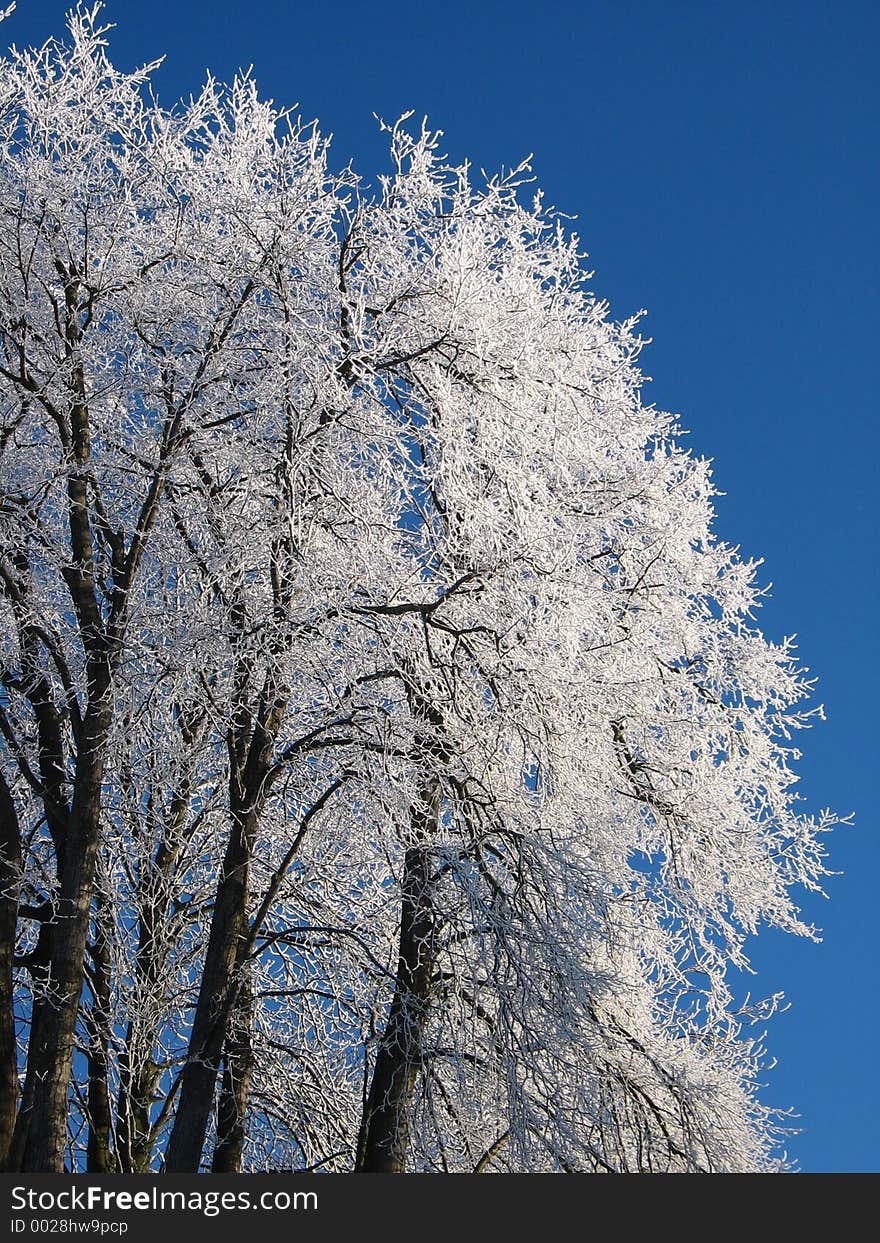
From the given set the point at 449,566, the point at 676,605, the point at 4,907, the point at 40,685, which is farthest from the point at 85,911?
the point at 676,605

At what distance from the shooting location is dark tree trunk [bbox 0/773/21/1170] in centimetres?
916

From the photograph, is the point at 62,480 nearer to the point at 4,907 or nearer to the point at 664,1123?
the point at 4,907

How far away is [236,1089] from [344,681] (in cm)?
303

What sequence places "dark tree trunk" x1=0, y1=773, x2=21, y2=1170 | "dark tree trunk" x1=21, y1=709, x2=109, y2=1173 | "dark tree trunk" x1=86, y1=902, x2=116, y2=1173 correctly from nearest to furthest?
"dark tree trunk" x1=21, y1=709, x2=109, y2=1173 → "dark tree trunk" x1=0, y1=773, x2=21, y2=1170 → "dark tree trunk" x1=86, y1=902, x2=116, y2=1173

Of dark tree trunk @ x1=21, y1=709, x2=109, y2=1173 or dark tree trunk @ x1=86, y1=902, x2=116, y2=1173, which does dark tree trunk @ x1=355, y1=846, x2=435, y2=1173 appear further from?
dark tree trunk @ x1=86, y1=902, x2=116, y2=1173

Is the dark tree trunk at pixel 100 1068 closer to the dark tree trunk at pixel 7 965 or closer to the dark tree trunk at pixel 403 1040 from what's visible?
the dark tree trunk at pixel 7 965

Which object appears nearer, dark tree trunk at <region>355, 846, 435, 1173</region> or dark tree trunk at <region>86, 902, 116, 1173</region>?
dark tree trunk at <region>355, 846, 435, 1173</region>

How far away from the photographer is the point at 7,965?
9.39m

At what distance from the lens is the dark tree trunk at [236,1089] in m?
9.68

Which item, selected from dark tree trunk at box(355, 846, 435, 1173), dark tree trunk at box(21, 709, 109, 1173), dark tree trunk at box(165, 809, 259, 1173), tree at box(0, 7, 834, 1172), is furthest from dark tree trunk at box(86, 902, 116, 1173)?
dark tree trunk at box(355, 846, 435, 1173)

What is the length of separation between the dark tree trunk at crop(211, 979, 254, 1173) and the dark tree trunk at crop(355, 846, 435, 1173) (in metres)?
0.87

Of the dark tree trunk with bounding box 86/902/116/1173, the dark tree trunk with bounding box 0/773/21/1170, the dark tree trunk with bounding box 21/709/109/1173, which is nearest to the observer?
the dark tree trunk with bounding box 21/709/109/1173

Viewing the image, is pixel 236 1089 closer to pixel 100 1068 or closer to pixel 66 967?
pixel 66 967

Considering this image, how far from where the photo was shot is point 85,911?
9250mm
